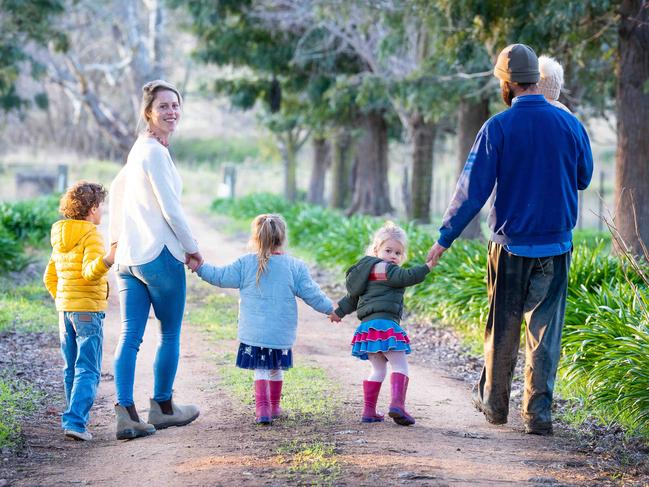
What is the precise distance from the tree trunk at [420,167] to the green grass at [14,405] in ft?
43.3

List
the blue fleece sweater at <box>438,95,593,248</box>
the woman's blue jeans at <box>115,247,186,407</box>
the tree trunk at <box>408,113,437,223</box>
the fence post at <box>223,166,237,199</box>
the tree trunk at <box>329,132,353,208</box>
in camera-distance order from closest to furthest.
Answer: the blue fleece sweater at <box>438,95,593,248</box> → the woman's blue jeans at <box>115,247,186,407</box> → the tree trunk at <box>408,113,437,223</box> → the tree trunk at <box>329,132,353,208</box> → the fence post at <box>223,166,237,199</box>

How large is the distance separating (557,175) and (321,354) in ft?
13.0

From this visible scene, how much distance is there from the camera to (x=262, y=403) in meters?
6.03

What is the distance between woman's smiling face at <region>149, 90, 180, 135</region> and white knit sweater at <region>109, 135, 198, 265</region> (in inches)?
3.8

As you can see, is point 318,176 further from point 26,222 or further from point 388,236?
point 388,236

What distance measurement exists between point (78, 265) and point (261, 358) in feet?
4.18

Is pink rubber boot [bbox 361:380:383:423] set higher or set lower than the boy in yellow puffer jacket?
lower

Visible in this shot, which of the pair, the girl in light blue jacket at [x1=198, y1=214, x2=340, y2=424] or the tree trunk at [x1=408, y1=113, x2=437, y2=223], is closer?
the girl in light blue jacket at [x1=198, y1=214, x2=340, y2=424]

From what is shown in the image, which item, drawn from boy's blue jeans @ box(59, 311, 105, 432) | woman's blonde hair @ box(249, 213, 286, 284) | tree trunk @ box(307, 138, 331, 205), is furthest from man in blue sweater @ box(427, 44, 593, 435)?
tree trunk @ box(307, 138, 331, 205)

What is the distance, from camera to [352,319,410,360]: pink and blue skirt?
5.97 meters

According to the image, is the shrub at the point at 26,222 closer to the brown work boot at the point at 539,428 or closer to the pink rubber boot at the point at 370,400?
the pink rubber boot at the point at 370,400

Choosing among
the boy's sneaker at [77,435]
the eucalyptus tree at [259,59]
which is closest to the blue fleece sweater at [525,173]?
the boy's sneaker at [77,435]

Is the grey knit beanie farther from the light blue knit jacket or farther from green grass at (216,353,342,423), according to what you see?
green grass at (216,353,342,423)

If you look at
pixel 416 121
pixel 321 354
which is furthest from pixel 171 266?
pixel 416 121
